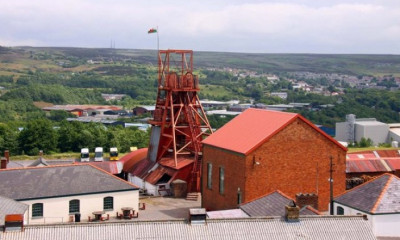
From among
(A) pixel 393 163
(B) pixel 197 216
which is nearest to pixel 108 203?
(B) pixel 197 216

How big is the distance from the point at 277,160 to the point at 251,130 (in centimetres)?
343

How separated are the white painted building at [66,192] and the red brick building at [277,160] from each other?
780 cm

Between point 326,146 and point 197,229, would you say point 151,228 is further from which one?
point 326,146

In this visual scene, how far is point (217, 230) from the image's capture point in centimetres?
2639

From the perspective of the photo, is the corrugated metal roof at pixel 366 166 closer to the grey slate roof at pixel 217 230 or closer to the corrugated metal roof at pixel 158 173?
the corrugated metal roof at pixel 158 173

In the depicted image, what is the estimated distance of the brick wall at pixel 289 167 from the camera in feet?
136

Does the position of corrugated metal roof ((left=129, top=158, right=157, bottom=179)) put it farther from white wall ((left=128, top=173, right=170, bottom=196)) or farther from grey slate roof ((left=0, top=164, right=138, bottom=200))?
grey slate roof ((left=0, top=164, right=138, bottom=200))

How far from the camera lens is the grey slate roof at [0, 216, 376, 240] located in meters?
25.3

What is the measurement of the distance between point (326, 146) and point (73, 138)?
48440 mm

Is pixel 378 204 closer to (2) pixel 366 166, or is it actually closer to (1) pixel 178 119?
(2) pixel 366 166

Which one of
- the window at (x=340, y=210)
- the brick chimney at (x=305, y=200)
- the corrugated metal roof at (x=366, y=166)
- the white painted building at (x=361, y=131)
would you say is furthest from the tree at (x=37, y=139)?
the brick chimney at (x=305, y=200)

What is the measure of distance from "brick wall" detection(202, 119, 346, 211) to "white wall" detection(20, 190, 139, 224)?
7.32 m

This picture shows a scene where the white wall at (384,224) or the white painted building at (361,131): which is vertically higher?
the white wall at (384,224)

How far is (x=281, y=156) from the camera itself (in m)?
42.2
